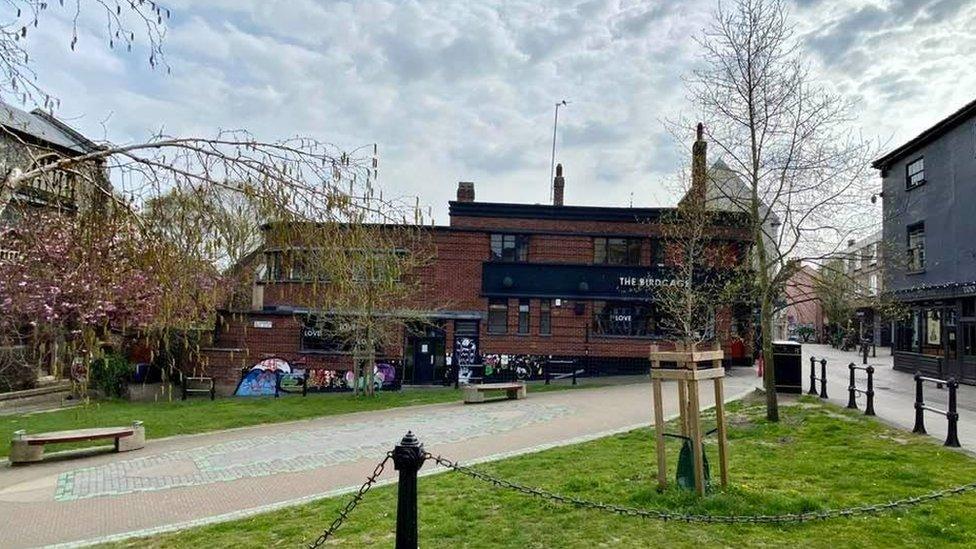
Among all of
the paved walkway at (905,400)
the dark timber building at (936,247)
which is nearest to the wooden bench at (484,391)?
the paved walkway at (905,400)

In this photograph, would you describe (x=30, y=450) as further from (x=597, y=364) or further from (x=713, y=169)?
(x=597, y=364)

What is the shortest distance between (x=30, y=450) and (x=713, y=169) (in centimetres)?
1506

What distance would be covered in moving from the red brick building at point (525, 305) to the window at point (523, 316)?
44 millimetres

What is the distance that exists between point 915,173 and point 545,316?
54.0ft

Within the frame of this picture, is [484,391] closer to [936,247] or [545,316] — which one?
[545,316]

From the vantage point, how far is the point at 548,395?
21375 mm

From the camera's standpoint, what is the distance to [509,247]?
94.2ft

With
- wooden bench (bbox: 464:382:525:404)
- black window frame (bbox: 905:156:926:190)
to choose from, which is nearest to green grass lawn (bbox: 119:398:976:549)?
wooden bench (bbox: 464:382:525:404)

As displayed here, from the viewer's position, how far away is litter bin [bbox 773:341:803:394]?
16906mm

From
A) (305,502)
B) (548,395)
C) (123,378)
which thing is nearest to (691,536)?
(305,502)

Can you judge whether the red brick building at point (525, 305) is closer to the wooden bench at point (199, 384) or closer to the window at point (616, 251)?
the window at point (616, 251)

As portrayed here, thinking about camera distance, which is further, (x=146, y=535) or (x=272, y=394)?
(x=272, y=394)

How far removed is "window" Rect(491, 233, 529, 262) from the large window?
386 centimetres

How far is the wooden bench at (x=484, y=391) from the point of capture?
19.6 metres
